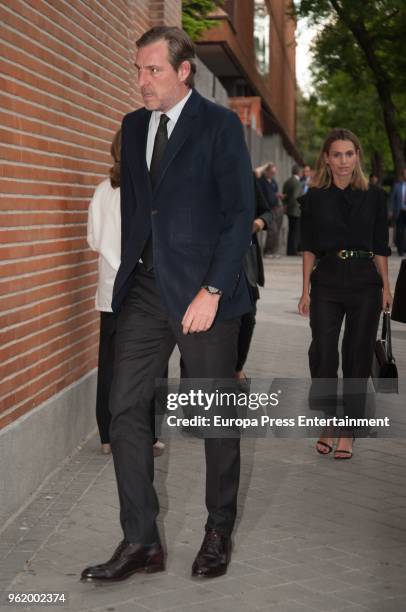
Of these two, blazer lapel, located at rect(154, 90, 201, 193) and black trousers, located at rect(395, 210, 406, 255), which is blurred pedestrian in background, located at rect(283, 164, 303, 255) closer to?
black trousers, located at rect(395, 210, 406, 255)

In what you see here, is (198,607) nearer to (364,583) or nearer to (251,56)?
(364,583)

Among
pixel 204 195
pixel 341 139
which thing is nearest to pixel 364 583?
pixel 204 195

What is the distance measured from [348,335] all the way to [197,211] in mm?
2760

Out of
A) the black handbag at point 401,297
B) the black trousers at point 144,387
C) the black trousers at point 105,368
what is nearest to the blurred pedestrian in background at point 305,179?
the black trousers at point 105,368

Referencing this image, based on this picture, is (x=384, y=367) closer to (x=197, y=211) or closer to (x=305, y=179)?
(x=197, y=211)

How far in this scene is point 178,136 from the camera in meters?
4.54

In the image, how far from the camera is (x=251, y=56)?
108ft

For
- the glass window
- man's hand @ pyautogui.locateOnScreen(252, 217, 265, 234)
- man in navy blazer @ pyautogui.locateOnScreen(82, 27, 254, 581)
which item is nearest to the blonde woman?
man's hand @ pyautogui.locateOnScreen(252, 217, 265, 234)

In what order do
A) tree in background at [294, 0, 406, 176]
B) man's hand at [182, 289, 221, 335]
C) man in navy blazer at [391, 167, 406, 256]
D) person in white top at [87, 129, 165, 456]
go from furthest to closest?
tree in background at [294, 0, 406, 176]
man in navy blazer at [391, 167, 406, 256]
person in white top at [87, 129, 165, 456]
man's hand at [182, 289, 221, 335]

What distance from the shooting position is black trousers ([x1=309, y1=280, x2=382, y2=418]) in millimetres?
6918

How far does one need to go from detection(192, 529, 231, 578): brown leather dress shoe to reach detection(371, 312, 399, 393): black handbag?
96.2 inches

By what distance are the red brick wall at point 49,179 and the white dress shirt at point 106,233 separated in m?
0.26

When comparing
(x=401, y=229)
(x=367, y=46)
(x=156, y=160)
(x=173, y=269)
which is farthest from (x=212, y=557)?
(x=367, y=46)

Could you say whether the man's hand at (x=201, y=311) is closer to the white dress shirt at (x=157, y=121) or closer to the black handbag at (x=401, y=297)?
the white dress shirt at (x=157, y=121)
